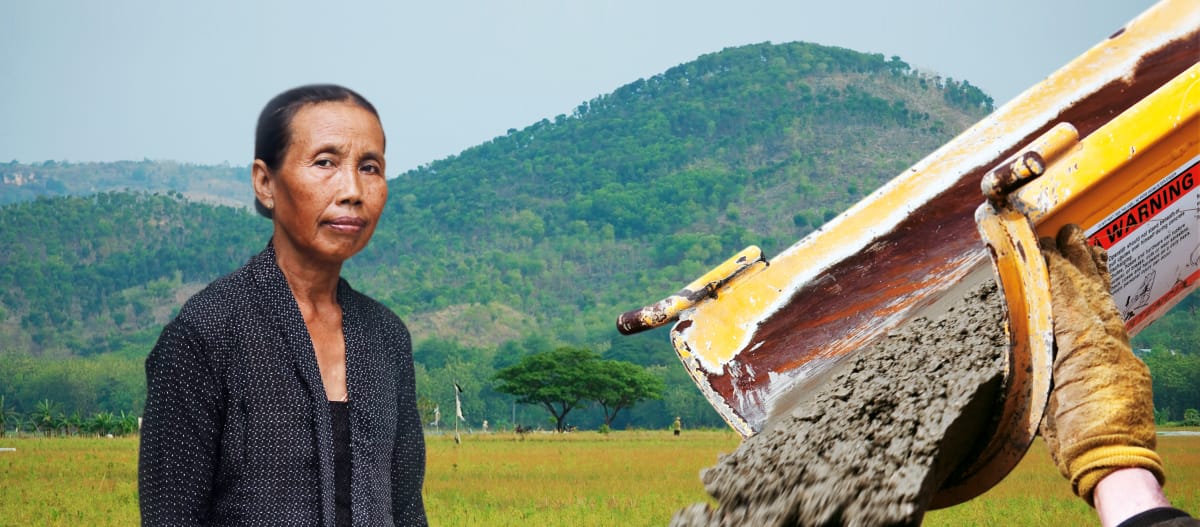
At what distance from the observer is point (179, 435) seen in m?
1.56

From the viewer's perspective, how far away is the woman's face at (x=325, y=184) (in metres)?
1.71

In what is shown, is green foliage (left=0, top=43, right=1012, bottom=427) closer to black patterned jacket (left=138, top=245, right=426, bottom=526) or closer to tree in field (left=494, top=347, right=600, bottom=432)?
tree in field (left=494, top=347, right=600, bottom=432)

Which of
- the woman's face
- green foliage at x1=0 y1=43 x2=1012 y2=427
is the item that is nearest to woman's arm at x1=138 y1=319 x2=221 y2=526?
the woman's face

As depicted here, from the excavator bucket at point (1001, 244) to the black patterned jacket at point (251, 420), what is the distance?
106 cm

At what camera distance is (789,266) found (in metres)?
3.33

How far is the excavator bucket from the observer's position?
202 centimetres

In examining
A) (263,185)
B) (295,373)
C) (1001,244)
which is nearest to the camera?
(295,373)

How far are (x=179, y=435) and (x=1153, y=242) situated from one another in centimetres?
211

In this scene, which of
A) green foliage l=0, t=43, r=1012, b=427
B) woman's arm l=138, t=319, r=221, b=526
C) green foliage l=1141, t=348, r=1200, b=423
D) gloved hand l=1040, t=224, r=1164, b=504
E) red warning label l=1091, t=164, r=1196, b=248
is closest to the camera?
woman's arm l=138, t=319, r=221, b=526

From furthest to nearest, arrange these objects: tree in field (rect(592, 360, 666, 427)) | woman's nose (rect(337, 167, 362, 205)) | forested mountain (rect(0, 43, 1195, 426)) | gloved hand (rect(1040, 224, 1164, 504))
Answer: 1. forested mountain (rect(0, 43, 1195, 426))
2. tree in field (rect(592, 360, 666, 427))
3. gloved hand (rect(1040, 224, 1164, 504))
4. woman's nose (rect(337, 167, 362, 205))

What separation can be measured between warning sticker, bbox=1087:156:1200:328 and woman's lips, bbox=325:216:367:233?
1.39 m

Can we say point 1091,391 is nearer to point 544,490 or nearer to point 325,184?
point 325,184

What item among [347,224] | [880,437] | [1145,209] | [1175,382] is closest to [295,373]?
[347,224]

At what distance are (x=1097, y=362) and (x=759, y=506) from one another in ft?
2.17
